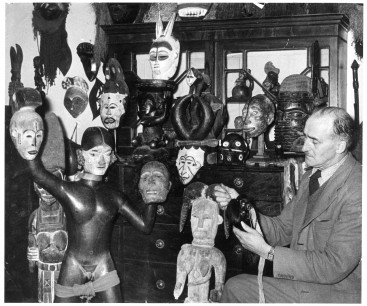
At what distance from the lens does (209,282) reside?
A: 3094 millimetres

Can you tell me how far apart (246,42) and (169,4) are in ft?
2.35

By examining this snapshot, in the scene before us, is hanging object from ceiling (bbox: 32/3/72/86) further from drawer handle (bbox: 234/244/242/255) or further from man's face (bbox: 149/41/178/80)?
drawer handle (bbox: 234/244/242/255)

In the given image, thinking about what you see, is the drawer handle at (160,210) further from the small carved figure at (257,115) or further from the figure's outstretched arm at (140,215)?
the small carved figure at (257,115)

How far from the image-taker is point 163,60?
11.2 ft

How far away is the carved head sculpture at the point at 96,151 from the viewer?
Result: 117 inches

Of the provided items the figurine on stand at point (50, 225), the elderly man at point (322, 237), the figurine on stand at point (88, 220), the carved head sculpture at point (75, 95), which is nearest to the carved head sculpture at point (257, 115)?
the elderly man at point (322, 237)

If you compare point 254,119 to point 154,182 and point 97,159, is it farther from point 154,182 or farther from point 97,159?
point 97,159

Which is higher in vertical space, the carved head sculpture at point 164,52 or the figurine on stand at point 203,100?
the carved head sculpture at point 164,52

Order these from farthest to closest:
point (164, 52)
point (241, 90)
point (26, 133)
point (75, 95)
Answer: point (75, 95) → point (241, 90) → point (164, 52) → point (26, 133)

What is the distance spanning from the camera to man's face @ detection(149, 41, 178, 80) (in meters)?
3.41

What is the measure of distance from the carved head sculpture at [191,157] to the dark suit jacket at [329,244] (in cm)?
67

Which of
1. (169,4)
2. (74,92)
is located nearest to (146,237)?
(74,92)

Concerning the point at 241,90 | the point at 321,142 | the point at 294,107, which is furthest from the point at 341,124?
the point at 241,90

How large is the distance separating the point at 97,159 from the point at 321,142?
1.17m
